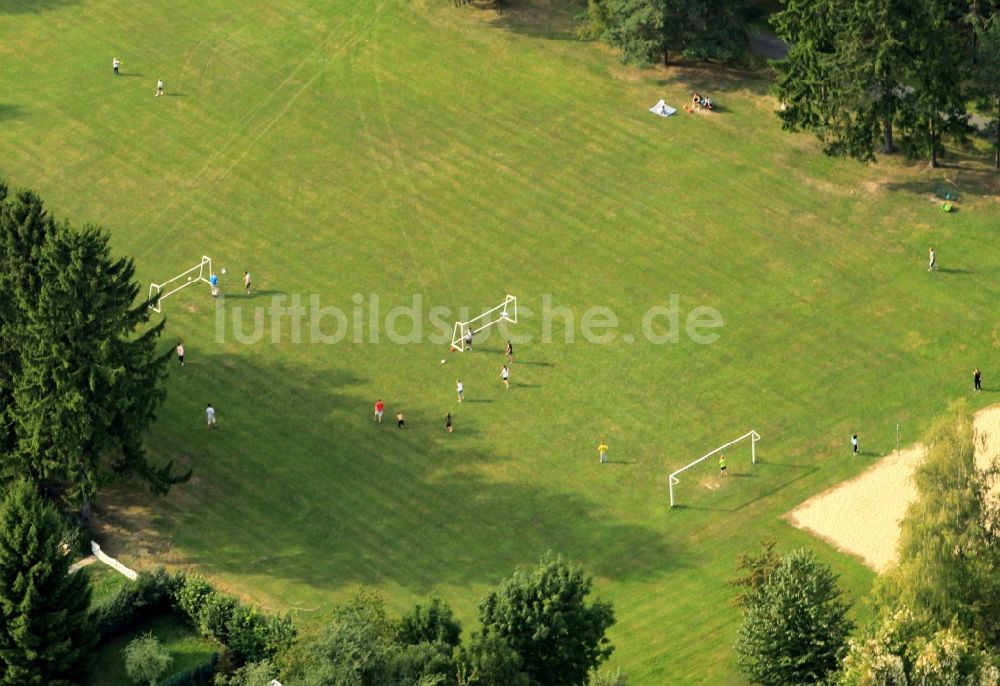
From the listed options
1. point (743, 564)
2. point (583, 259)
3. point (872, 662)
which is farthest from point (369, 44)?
point (872, 662)

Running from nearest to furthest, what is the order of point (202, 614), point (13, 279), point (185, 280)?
1. point (202, 614)
2. point (13, 279)
3. point (185, 280)

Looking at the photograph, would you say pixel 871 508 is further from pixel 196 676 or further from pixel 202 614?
pixel 196 676

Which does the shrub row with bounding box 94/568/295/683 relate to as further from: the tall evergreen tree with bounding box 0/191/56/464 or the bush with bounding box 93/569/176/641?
the tall evergreen tree with bounding box 0/191/56/464

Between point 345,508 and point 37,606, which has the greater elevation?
point 37,606

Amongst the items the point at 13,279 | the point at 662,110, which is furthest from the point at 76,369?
the point at 662,110

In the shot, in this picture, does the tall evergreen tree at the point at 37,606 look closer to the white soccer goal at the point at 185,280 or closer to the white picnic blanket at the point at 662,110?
the white soccer goal at the point at 185,280
